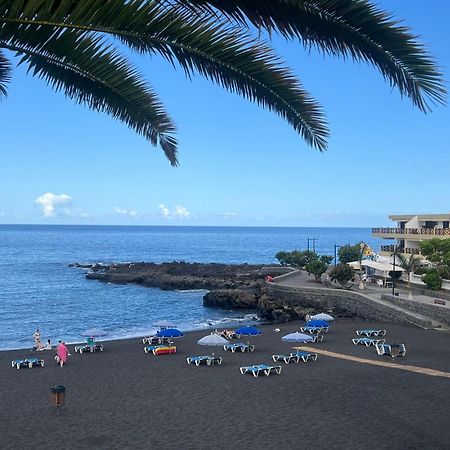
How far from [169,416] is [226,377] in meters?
6.15

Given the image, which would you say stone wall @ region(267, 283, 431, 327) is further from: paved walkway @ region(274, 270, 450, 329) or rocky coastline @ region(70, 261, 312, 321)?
rocky coastline @ region(70, 261, 312, 321)

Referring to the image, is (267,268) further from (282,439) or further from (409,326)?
(282,439)

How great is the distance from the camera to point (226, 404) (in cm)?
1900

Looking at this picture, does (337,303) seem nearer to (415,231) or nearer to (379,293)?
(379,293)

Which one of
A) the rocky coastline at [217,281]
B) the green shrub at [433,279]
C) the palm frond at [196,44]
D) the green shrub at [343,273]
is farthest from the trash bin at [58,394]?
the green shrub at [343,273]

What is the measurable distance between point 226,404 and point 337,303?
3032 cm

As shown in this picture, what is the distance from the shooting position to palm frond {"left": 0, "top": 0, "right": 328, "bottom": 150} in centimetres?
454

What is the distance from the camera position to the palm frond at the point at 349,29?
4.88 m

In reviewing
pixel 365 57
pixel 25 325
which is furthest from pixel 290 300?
pixel 365 57

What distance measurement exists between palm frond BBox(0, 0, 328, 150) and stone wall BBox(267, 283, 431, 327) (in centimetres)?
3333

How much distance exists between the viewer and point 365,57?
5.27 meters


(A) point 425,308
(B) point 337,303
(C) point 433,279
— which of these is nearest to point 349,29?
(A) point 425,308

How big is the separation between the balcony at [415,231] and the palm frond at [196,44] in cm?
5061

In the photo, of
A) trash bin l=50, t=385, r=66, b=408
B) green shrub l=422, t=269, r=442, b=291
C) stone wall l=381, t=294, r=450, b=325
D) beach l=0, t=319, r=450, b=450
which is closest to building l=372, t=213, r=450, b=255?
green shrub l=422, t=269, r=442, b=291
